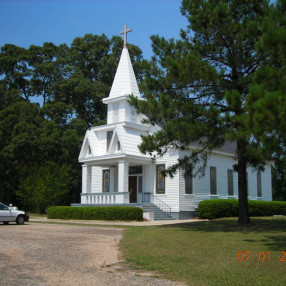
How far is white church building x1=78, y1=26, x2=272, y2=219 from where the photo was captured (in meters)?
26.8

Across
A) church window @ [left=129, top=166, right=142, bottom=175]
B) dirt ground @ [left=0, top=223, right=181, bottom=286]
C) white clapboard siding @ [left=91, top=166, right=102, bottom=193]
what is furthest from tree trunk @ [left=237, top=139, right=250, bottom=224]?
white clapboard siding @ [left=91, top=166, right=102, bottom=193]

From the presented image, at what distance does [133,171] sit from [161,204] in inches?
150

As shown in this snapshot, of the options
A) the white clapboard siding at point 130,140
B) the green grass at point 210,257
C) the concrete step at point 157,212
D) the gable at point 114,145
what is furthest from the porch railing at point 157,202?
the green grass at point 210,257

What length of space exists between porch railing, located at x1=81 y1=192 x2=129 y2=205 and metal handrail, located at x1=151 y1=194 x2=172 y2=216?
263cm

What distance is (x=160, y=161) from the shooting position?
28078 mm

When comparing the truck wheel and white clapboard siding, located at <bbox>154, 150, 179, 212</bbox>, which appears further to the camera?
white clapboard siding, located at <bbox>154, 150, 179, 212</bbox>

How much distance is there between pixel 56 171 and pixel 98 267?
25168 mm

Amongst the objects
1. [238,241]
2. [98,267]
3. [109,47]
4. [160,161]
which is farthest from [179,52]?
[109,47]

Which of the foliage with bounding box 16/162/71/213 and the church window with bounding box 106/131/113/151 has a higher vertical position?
the church window with bounding box 106/131/113/151

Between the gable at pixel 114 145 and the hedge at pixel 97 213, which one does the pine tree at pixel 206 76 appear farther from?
the gable at pixel 114 145

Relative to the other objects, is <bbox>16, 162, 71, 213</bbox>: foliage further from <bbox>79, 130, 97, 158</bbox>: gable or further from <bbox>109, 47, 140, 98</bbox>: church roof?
<bbox>109, 47, 140, 98</bbox>: church roof

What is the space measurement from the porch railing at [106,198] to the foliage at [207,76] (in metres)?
8.58

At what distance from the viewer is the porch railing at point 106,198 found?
1014 inches

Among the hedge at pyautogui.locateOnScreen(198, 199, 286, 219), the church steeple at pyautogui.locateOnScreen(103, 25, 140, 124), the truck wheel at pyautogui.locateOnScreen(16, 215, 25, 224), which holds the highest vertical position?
the church steeple at pyautogui.locateOnScreen(103, 25, 140, 124)
